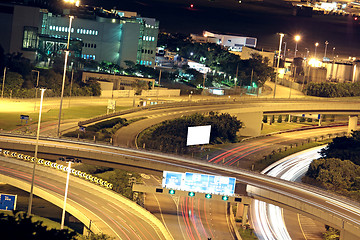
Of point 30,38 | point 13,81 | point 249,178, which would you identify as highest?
point 30,38

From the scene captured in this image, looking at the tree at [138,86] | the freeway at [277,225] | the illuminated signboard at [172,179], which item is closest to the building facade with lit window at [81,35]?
the tree at [138,86]

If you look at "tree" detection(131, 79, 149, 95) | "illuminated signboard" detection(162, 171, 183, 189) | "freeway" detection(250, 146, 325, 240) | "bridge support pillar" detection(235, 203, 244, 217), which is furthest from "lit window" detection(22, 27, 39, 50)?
"illuminated signboard" detection(162, 171, 183, 189)

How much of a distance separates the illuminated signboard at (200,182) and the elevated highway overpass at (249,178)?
1.45 m

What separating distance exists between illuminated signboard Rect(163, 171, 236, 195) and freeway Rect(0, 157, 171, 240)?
3737 millimetres

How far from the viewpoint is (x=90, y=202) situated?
56281 millimetres

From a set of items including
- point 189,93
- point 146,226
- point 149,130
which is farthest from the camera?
point 189,93

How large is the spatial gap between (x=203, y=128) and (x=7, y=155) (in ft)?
98.1

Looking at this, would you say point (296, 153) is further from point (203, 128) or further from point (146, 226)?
point (146, 226)

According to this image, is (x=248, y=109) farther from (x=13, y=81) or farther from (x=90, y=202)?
(x=90, y=202)

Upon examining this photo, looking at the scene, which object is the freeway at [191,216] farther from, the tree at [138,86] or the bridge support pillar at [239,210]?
the tree at [138,86]

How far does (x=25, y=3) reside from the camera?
121 meters

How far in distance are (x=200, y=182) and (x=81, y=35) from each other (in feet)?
274

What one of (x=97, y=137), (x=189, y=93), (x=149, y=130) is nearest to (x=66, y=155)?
(x=97, y=137)

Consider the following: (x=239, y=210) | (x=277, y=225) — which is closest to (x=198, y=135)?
(x=239, y=210)
